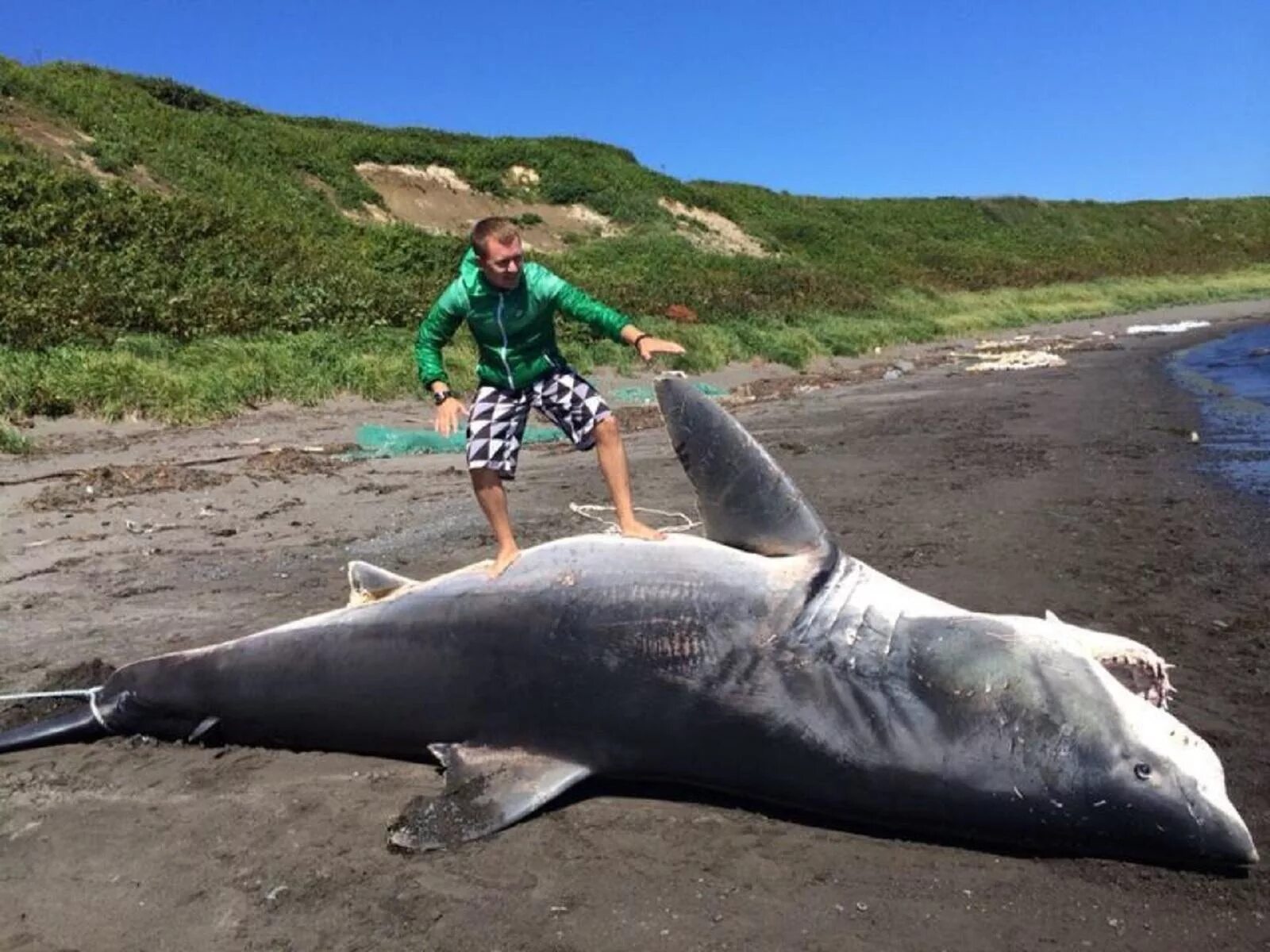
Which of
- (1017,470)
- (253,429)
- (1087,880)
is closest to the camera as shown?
(1087,880)

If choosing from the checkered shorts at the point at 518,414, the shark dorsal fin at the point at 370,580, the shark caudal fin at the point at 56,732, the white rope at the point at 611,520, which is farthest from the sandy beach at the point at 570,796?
the checkered shorts at the point at 518,414

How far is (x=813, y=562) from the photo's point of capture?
393 cm

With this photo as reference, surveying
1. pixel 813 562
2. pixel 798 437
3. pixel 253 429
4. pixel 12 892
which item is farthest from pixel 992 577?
pixel 253 429

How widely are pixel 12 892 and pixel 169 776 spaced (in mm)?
896

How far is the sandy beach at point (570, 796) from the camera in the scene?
3.28m

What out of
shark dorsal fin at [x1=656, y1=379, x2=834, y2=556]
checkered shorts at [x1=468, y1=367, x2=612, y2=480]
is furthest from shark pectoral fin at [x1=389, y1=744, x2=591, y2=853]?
checkered shorts at [x1=468, y1=367, x2=612, y2=480]

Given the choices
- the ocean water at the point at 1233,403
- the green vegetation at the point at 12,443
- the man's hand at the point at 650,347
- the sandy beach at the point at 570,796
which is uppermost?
the man's hand at the point at 650,347

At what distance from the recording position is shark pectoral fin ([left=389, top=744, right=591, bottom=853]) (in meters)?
3.74

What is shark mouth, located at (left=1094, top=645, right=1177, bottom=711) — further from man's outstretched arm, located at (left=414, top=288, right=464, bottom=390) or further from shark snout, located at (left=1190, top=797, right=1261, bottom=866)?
man's outstretched arm, located at (left=414, top=288, right=464, bottom=390)

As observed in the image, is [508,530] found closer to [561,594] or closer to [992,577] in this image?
[561,594]

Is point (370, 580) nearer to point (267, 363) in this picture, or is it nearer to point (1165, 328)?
point (267, 363)

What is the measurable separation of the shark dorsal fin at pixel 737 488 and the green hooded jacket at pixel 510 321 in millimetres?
1001

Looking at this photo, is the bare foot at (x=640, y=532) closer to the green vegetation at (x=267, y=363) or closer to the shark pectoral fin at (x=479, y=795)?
the shark pectoral fin at (x=479, y=795)

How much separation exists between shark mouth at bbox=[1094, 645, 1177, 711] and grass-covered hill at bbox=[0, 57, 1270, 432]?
11376mm
